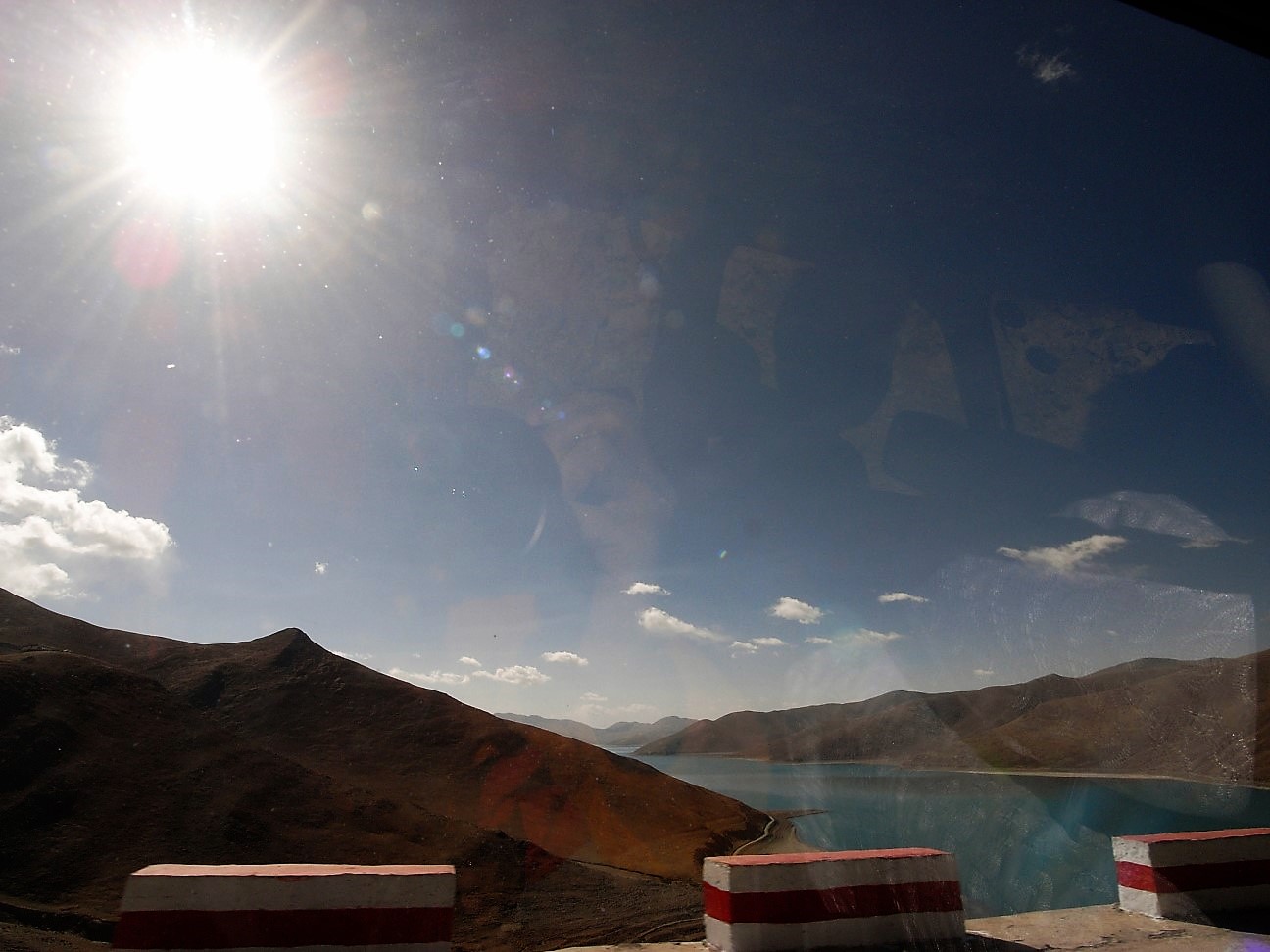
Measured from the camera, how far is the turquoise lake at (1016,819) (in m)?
36.7

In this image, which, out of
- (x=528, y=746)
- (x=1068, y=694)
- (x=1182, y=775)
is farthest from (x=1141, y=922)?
(x=1068, y=694)

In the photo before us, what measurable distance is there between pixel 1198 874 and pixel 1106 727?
146m

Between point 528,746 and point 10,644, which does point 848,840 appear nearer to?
point 528,746

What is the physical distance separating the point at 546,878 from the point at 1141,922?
90.7 ft

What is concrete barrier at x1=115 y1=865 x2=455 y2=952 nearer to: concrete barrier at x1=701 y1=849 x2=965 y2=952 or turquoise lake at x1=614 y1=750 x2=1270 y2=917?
concrete barrier at x1=701 y1=849 x2=965 y2=952

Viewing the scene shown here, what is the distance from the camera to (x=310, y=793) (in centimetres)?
3341

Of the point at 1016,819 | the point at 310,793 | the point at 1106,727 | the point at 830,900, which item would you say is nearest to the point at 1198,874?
the point at 830,900

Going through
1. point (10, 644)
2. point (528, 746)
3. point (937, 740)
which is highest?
point (10, 644)

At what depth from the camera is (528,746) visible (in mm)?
54844

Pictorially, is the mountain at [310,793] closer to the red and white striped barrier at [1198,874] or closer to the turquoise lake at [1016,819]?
the turquoise lake at [1016,819]

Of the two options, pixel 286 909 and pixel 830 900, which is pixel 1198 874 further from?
pixel 286 909

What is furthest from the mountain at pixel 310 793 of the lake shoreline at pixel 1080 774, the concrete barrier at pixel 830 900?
the lake shoreline at pixel 1080 774

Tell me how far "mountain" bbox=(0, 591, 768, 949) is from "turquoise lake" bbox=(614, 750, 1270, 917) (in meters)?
12.5

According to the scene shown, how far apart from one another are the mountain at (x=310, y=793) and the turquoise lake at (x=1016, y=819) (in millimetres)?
12473
